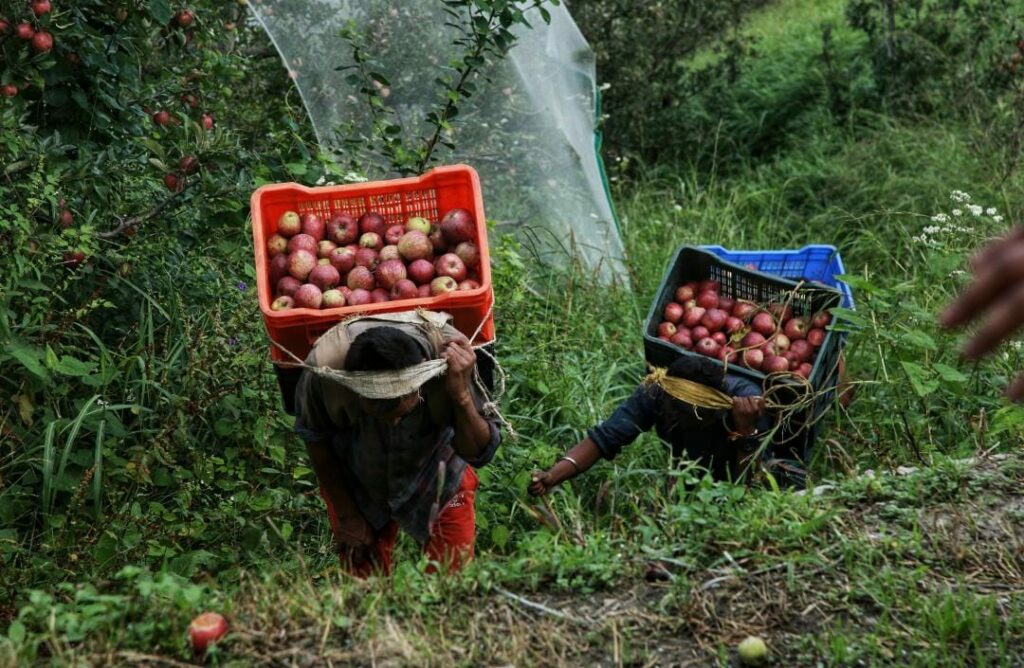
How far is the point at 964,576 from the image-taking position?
3.34 meters

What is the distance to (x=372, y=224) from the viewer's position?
13.7 ft

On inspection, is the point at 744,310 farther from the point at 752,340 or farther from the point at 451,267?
the point at 451,267

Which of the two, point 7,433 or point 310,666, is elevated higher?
point 7,433

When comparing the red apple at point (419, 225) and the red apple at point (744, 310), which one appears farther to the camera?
the red apple at point (744, 310)

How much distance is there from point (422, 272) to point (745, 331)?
1.42m

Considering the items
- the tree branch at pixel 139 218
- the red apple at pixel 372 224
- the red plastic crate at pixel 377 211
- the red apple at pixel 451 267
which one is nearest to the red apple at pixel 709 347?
the red plastic crate at pixel 377 211

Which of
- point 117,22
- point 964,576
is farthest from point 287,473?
point 964,576

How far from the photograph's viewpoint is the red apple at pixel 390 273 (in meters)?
3.96

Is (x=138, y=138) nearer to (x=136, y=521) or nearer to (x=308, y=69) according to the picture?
(x=308, y=69)

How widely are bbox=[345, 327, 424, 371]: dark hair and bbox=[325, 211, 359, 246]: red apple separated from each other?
0.96 metres

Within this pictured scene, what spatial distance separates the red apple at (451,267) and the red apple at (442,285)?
0.04 metres

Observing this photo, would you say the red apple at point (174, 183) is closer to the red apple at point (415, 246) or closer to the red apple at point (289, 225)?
the red apple at point (289, 225)

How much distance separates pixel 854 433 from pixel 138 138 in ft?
10.6

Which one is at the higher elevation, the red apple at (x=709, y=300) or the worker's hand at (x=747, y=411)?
the red apple at (x=709, y=300)
